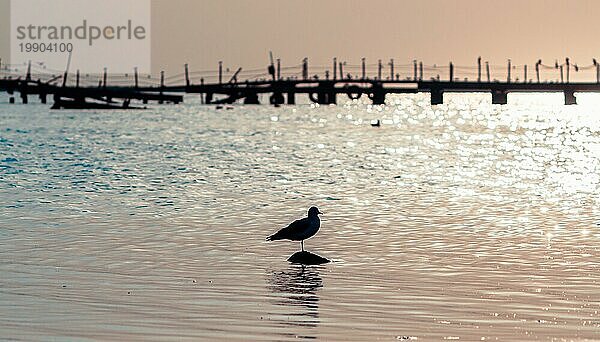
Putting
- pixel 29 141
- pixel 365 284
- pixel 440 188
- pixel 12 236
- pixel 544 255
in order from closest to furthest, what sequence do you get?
pixel 365 284 < pixel 544 255 < pixel 12 236 < pixel 440 188 < pixel 29 141

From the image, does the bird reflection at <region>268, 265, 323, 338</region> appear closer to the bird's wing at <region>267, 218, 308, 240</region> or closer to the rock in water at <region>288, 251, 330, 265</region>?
the rock in water at <region>288, 251, 330, 265</region>

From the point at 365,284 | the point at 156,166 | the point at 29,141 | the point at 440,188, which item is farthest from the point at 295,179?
the point at 29,141

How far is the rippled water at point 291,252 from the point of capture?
1673cm

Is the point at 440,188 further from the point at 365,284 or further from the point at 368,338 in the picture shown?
the point at 368,338

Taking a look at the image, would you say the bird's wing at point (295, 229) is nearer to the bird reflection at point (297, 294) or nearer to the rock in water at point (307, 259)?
the rock in water at point (307, 259)

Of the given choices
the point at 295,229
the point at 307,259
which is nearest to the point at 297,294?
the point at 307,259

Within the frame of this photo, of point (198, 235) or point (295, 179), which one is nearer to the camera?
point (198, 235)

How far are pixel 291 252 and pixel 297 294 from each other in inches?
208

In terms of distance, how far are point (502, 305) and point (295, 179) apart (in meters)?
30.9

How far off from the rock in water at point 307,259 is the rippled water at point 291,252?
0.87 ft

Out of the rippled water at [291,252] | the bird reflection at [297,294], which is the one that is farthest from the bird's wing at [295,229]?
the bird reflection at [297,294]

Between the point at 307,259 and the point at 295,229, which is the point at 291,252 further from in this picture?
the point at 307,259

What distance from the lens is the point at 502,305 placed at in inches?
714

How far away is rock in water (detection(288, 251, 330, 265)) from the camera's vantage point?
74.5ft
